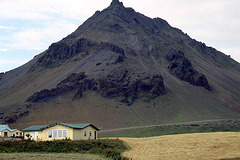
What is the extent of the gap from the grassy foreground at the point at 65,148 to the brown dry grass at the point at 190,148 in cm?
185

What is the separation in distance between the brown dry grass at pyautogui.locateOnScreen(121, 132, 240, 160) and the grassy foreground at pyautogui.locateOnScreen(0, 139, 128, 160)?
1.85 metres

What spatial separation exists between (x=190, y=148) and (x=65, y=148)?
51.2ft

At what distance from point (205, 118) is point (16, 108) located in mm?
88602

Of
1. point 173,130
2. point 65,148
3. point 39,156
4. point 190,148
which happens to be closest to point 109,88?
point 173,130

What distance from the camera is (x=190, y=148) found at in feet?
153

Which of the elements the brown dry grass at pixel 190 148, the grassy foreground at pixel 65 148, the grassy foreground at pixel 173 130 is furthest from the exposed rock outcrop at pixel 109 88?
the grassy foreground at pixel 65 148

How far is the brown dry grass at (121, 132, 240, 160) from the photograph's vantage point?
1682 inches

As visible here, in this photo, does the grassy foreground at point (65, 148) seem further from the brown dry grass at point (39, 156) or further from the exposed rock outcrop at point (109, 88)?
the exposed rock outcrop at point (109, 88)

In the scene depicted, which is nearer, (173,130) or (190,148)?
(190,148)

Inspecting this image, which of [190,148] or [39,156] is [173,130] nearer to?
[190,148]

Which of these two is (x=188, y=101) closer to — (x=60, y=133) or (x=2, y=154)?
(x=60, y=133)

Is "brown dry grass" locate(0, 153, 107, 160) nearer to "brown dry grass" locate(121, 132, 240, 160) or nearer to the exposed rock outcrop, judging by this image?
"brown dry grass" locate(121, 132, 240, 160)

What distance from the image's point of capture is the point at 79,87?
191 m

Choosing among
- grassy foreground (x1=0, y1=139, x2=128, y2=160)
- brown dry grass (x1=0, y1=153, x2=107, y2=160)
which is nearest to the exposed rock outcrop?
grassy foreground (x1=0, y1=139, x2=128, y2=160)
